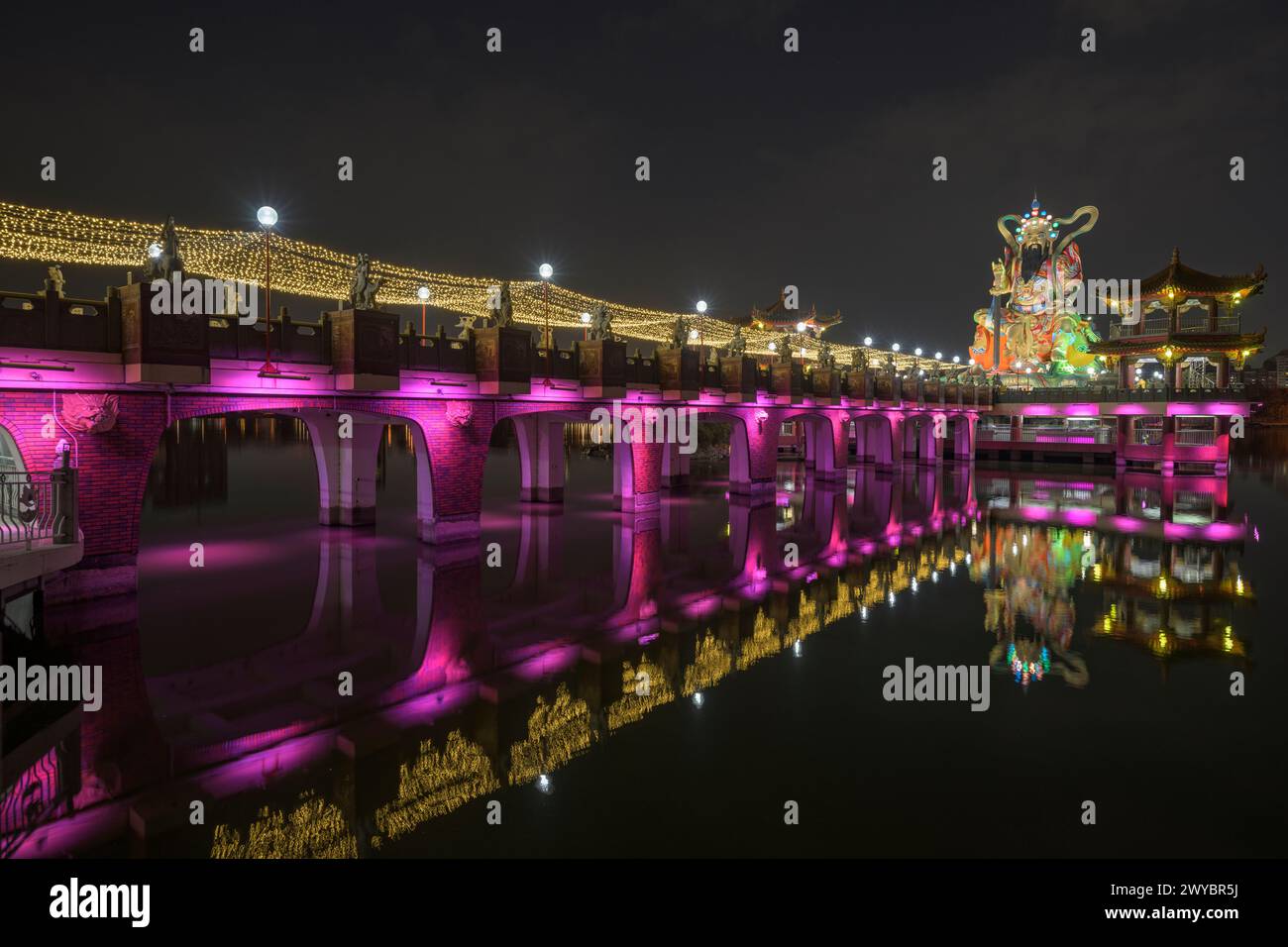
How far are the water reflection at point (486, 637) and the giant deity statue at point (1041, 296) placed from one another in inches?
1605

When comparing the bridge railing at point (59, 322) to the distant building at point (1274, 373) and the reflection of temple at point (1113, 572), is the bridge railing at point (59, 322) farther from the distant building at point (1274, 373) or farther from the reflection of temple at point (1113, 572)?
the distant building at point (1274, 373)

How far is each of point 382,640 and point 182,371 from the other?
593cm

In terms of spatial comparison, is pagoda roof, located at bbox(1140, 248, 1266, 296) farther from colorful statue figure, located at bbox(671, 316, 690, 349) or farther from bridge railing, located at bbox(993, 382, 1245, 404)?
colorful statue figure, located at bbox(671, 316, 690, 349)

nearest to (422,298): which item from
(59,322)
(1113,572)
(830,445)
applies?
(59,322)

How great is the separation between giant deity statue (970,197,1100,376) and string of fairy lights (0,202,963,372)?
4663 cm

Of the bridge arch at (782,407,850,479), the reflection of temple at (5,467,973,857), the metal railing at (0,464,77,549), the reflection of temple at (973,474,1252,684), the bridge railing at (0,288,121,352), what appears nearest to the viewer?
the reflection of temple at (5,467,973,857)

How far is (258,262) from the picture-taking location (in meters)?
16.3

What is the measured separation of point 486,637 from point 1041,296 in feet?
205

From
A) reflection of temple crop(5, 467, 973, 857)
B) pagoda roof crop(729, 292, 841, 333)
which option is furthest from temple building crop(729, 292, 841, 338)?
reflection of temple crop(5, 467, 973, 857)

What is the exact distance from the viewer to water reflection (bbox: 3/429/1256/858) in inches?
266

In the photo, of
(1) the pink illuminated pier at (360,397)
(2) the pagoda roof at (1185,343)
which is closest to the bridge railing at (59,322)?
(1) the pink illuminated pier at (360,397)

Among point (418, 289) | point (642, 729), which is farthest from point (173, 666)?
point (418, 289)

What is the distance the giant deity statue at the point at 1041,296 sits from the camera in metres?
59.8
